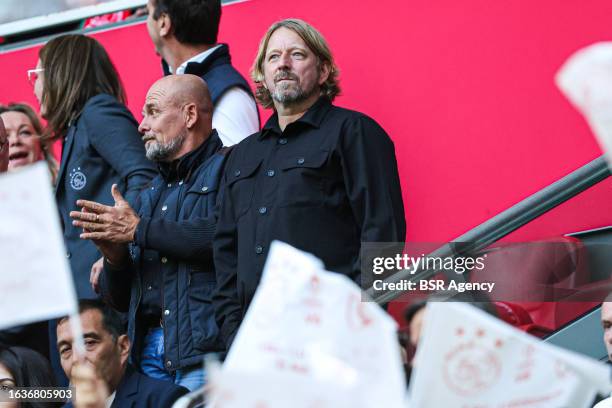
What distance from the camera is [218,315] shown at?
449 cm

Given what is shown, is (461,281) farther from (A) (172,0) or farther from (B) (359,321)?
(A) (172,0)

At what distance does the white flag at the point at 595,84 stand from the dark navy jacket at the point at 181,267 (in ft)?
7.89

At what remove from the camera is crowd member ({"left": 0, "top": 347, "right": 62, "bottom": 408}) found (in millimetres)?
5020

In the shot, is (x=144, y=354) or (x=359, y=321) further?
(x=144, y=354)

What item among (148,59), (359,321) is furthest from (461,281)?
(148,59)

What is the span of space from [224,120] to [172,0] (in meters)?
0.58

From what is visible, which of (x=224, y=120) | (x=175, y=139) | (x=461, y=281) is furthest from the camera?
(x=224, y=120)

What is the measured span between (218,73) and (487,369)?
3031mm

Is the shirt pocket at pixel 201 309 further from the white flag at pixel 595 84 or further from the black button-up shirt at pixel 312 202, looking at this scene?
the white flag at pixel 595 84

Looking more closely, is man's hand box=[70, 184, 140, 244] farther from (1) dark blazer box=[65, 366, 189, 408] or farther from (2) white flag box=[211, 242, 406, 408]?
(2) white flag box=[211, 242, 406, 408]

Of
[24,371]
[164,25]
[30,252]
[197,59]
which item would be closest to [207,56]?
[197,59]

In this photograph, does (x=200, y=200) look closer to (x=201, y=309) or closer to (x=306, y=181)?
(x=201, y=309)

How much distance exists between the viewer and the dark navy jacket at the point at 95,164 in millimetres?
5254

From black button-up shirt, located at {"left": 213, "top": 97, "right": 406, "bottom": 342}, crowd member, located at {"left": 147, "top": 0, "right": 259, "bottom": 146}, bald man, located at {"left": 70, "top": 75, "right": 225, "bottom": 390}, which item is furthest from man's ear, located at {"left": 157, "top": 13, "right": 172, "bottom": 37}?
black button-up shirt, located at {"left": 213, "top": 97, "right": 406, "bottom": 342}
